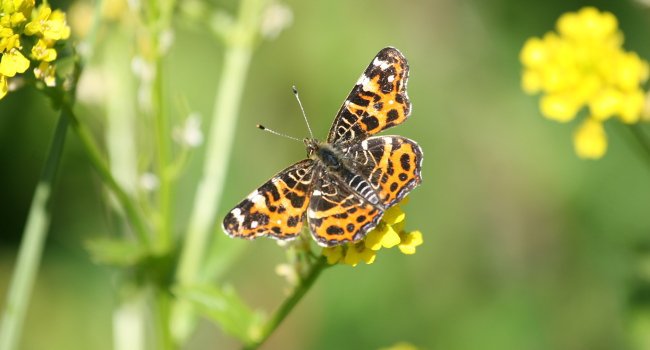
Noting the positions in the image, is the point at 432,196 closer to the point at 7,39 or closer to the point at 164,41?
the point at 164,41

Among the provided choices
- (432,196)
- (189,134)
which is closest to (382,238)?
(189,134)

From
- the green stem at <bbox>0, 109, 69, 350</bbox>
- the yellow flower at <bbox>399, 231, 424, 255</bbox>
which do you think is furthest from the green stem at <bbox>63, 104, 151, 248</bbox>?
the yellow flower at <bbox>399, 231, 424, 255</bbox>

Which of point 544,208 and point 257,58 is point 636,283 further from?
point 257,58

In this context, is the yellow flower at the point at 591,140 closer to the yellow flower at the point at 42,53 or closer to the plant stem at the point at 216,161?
the plant stem at the point at 216,161

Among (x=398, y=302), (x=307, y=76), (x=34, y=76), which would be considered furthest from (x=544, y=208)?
(x=34, y=76)

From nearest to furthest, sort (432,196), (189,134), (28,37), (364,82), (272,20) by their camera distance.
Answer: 1. (28,37)
2. (364,82)
3. (189,134)
4. (272,20)
5. (432,196)

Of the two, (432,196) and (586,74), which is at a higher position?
(586,74)

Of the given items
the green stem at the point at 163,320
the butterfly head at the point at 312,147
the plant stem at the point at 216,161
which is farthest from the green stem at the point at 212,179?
the butterfly head at the point at 312,147
